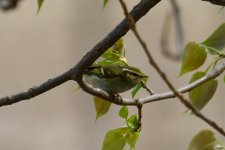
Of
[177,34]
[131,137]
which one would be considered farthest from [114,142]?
[177,34]

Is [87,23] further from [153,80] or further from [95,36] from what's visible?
[153,80]

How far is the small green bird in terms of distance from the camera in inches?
24.4

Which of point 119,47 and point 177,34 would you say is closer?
point 119,47

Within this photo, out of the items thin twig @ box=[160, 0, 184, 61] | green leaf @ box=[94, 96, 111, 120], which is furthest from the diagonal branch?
thin twig @ box=[160, 0, 184, 61]

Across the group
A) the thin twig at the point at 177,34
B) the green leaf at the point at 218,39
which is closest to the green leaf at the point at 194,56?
the green leaf at the point at 218,39

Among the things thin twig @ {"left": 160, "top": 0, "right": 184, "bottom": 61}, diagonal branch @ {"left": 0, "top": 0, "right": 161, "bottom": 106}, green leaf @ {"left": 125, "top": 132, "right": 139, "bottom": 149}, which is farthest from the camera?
thin twig @ {"left": 160, "top": 0, "right": 184, "bottom": 61}

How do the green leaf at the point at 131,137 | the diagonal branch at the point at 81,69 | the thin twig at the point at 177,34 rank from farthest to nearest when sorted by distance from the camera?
1. the thin twig at the point at 177,34
2. the green leaf at the point at 131,137
3. the diagonal branch at the point at 81,69

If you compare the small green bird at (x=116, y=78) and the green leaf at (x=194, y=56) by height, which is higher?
the green leaf at (x=194, y=56)

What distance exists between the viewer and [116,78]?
0.65 metres

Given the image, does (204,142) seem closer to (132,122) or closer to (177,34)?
(132,122)

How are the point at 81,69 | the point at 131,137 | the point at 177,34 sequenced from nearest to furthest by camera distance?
1. the point at 81,69
2. the point at 131,137
3. the point at 177,34

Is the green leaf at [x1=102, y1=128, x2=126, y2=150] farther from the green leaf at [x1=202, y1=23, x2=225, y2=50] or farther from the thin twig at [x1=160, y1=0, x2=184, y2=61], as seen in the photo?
the thin twig at [x1=160, y1=0, x2=184, y2=61]

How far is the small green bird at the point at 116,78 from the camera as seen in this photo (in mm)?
619

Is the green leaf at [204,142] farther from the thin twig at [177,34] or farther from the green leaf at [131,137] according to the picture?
the thin twig at [177,34]
